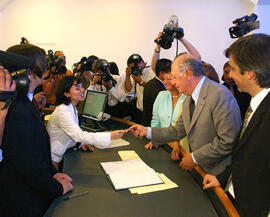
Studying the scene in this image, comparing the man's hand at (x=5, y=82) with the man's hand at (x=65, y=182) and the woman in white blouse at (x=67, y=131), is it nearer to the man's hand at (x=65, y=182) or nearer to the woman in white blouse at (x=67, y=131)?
the man's hand at (x=65, y=182)

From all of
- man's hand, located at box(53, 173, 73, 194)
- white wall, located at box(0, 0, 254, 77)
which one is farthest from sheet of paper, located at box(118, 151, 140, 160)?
white wall, located at box(0, 0, 254, 77)

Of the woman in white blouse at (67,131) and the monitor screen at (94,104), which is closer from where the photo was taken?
the woman in white blouse at (67,131)

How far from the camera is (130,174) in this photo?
4.66 feet

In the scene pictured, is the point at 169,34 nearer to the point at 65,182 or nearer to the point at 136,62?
the point at 136,62

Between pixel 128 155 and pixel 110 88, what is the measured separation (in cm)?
152

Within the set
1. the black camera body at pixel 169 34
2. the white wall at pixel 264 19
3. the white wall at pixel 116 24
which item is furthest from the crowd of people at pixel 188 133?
the white wall at pixel 116 24

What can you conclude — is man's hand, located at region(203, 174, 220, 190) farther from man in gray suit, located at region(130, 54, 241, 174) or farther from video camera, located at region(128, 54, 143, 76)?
video camera, located at region(128, 54, 143, 76)

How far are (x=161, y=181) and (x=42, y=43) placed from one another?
586 centimetres

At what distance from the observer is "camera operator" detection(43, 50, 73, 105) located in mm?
2946

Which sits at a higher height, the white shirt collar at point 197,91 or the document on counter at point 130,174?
the white shirt collar at point 197,91

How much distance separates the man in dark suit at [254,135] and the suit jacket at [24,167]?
91cm

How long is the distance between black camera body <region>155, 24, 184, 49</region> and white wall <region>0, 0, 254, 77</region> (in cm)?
271

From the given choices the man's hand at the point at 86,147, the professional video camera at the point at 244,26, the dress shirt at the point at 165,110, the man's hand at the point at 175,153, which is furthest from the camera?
the professional video camera at the point at 244,26

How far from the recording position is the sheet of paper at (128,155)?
1.73 metres
